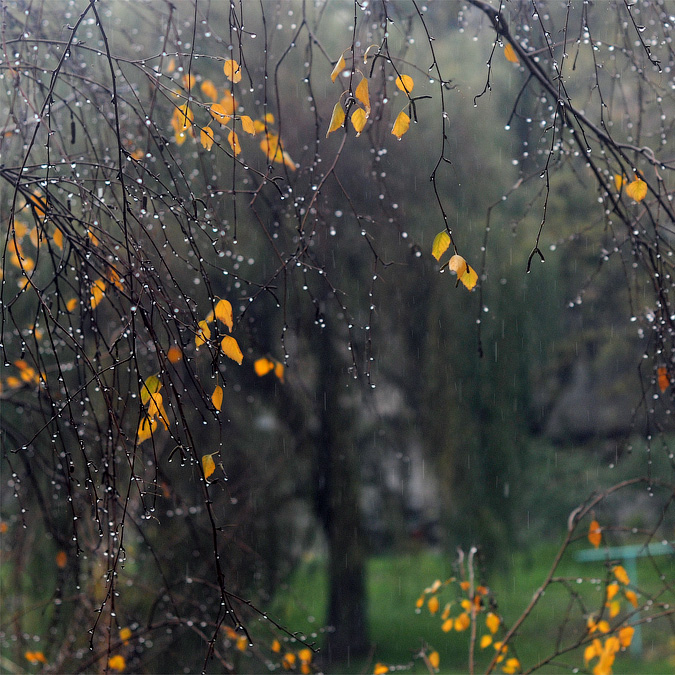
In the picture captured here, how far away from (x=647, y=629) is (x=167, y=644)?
264 inches

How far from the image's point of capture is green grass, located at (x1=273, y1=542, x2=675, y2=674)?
639cm

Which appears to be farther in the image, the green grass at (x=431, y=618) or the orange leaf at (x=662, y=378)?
the green grass at (x=431, y=618)

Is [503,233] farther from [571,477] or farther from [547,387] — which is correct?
[571,477]

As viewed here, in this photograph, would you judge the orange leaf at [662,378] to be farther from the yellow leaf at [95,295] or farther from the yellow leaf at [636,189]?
the yellow leaf at [95,295]

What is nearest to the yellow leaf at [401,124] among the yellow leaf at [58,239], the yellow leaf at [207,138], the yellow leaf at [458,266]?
the yellow leaf at [458,266]

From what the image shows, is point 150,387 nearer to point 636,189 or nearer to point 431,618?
point 636,189

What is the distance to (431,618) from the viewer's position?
26.1 feet

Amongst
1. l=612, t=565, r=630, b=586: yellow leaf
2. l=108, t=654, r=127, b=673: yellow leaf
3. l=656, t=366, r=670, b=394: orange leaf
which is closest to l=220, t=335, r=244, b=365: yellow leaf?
l=656, t=366, r=670, b=394: orange leaf

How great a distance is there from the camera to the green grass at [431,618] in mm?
6395

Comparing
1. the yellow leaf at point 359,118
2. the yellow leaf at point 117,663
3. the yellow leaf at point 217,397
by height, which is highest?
the yellow leaf at point 359,118

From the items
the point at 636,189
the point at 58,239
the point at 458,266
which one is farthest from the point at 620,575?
the point at 58,239

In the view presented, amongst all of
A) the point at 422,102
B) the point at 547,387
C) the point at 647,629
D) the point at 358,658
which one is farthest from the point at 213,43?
the point at 647,629

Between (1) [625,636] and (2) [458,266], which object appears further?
(1) [625,636]

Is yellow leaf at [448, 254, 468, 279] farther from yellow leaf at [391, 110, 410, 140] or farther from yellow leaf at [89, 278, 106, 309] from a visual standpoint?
yellow leaf at [89, 278, 106, 309]
